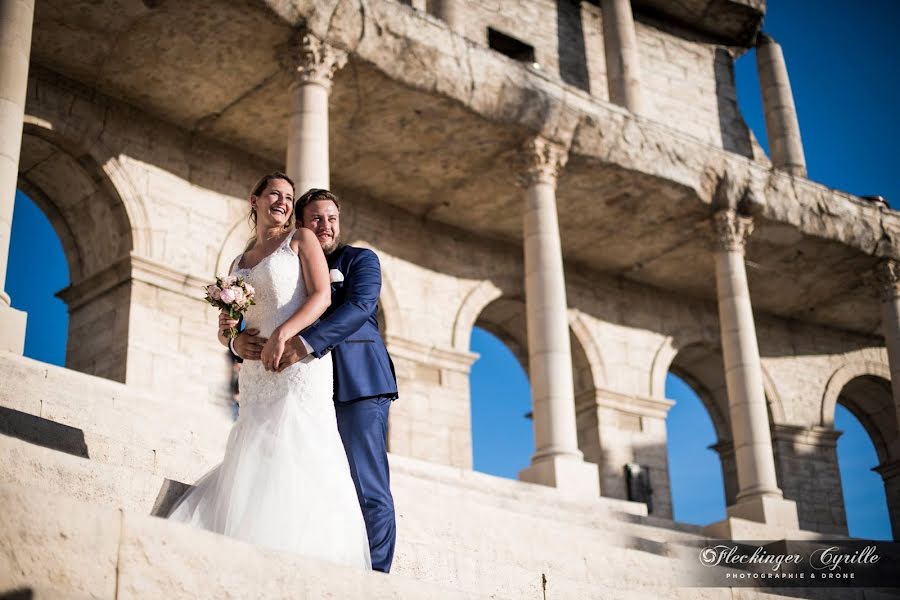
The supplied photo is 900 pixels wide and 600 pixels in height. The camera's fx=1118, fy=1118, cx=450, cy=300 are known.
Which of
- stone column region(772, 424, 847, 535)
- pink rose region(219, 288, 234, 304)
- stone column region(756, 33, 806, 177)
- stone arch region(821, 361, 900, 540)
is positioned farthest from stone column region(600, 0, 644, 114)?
pink rose region(219, 288, 234, 304)

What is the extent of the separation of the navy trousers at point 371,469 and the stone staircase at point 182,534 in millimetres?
271

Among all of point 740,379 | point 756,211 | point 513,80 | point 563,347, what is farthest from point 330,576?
Result: point 756,211

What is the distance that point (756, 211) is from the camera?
64.4ft

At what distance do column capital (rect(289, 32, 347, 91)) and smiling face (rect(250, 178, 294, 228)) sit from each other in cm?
919

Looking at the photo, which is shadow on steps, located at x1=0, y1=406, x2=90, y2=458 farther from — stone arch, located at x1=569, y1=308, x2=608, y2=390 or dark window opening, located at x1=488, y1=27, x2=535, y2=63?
dark window opening, located at x1=488, y1=27, x2=535, y2=63

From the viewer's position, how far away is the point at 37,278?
251ft

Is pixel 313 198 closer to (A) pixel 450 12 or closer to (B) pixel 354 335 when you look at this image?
(B) pixel 354 335

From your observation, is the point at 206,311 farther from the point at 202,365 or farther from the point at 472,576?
the point at 472,576

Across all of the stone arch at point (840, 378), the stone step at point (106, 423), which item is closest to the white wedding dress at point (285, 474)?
the stone step at point (106, 423)

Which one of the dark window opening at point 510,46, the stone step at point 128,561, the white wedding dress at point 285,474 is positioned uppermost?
the dark window opening at point 510,46

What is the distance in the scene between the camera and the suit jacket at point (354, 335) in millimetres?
5289

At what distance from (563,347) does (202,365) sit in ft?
17.2

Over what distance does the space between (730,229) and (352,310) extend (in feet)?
49.3

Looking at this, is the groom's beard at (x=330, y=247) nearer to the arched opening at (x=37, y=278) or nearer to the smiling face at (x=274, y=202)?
the smiling face at (x=274, y=202)
